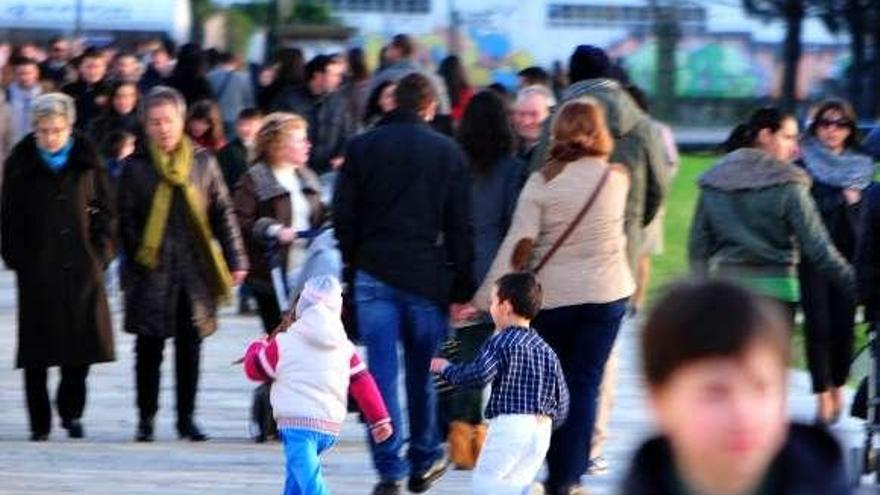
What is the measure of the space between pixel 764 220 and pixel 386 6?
7277 centimetres

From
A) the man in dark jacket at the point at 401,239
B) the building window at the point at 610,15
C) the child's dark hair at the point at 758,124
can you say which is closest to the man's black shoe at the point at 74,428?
the man in dark jacket at the point at 401,239

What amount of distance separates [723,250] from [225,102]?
1189 cm

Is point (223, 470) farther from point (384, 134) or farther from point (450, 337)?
point (384, 134)

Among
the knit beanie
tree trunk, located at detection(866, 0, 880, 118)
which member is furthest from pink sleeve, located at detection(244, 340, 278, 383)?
tree trunk, located at detection(866, 0, 880, 118)

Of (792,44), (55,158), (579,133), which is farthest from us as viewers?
(792,44)

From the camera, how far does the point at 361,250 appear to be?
32.1 feet

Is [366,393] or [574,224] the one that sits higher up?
[574,224]

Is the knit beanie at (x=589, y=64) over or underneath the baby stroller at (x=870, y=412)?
over

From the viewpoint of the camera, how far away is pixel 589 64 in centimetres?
1066

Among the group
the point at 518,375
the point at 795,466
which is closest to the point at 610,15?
the point at 518,375

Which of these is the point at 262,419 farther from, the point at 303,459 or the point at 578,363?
the point at 303,459

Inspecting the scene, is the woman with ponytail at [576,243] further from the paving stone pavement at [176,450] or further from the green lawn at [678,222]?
the green lawn at [678,222]

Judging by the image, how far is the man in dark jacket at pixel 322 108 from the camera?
17000 millimetres

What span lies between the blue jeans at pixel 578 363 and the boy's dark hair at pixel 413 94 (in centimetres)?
100
